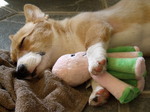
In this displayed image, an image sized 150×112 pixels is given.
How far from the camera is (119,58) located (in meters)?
1.19

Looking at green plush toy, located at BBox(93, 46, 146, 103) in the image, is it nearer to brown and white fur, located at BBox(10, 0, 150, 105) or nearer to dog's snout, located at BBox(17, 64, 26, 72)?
brown and white fur, located at BBox(10, 0, 150, 105)

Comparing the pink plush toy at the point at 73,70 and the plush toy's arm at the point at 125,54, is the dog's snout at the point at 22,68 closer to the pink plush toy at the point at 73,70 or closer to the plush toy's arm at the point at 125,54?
the pink plush toy at the point at 73,70

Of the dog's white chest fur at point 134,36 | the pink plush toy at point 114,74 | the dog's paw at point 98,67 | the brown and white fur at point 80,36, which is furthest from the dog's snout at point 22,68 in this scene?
the dog's white chest fur at point 134,36

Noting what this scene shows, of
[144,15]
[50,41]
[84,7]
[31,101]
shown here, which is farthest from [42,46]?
[84,7]

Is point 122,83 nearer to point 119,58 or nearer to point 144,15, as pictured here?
point 119,58

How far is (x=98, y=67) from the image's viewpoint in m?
1.15

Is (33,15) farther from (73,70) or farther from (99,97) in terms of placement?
(99,97)

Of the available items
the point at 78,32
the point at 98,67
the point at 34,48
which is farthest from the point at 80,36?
the point at 98,67

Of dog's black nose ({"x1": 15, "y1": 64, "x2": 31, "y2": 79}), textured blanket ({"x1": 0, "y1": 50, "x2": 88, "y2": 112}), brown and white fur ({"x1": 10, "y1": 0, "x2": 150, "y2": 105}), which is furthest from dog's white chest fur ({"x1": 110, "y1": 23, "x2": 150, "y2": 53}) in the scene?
Answer: dog's black nose ({"x1": 15, "y1": 64, "x2": 31, "y2": 79})

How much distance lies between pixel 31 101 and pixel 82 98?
10.8 inches

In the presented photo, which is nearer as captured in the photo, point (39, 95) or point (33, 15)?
point (39, 95)

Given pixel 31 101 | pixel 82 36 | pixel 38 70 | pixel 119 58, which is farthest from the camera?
pixel 82 36

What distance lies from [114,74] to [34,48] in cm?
54

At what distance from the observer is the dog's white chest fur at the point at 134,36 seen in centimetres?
146
